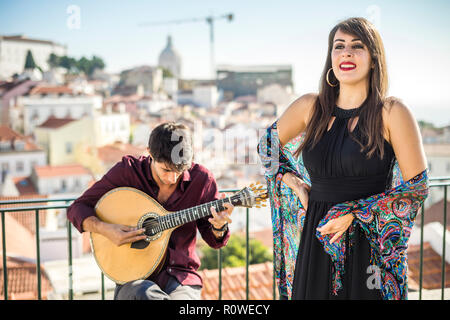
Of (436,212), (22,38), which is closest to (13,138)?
(436,212)

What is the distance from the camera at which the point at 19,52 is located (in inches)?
3073

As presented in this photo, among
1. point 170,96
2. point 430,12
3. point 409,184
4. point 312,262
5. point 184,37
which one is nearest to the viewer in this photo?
point 409,184

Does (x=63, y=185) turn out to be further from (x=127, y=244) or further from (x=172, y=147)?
(x=172, y=147)

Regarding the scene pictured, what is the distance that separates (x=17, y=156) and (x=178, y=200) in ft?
158

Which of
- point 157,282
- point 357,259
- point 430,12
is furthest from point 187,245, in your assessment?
point 430,12

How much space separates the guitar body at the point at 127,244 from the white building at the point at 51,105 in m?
55.0

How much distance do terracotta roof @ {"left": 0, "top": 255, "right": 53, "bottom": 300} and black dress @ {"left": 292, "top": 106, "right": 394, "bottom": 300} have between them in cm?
1570

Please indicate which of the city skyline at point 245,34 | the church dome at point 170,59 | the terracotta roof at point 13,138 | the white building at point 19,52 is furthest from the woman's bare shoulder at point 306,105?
the church dome at point 170,59

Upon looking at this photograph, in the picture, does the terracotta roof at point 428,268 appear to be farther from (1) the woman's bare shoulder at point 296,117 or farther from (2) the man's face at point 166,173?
(2) the man's face at point 166,173

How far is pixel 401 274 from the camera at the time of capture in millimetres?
1849

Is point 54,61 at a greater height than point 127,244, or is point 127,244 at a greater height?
point 54,61

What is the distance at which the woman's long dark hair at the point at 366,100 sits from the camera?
1821 millimetres

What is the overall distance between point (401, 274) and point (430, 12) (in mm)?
67586
